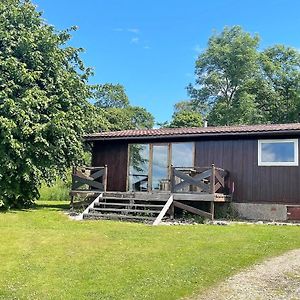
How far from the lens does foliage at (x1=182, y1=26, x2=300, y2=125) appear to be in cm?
3397

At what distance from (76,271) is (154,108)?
4235 cm

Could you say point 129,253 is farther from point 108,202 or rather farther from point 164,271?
point 108,202

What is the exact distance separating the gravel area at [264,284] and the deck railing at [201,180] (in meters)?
5.64

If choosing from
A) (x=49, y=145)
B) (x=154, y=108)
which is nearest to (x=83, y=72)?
(x=49, y=145)

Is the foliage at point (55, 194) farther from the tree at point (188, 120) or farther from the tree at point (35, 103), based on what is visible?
the tree at point (188, 120)

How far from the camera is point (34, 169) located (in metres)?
13.2

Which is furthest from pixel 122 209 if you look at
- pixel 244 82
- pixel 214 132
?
pixel 244 82

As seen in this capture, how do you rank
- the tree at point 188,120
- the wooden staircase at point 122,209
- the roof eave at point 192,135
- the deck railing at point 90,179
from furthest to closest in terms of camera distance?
the tree at point 188,120 → the deck railing at point 90,179 → the roof eave at point 192,135 → the wooden staircase at point 122,209

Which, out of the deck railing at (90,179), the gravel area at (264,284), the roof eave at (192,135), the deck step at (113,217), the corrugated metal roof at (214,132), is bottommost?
the gravel area at (264,284)

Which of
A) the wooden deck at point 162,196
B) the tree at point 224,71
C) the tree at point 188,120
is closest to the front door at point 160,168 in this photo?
the wooden deck at point 162,196

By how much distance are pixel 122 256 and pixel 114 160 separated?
8802mm

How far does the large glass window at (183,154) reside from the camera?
1455 cm

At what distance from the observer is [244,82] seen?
3634 centimetres

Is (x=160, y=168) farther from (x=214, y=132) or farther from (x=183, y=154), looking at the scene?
(x=214, y=132)
